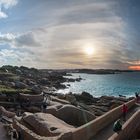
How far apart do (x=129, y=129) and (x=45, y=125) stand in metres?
5.83

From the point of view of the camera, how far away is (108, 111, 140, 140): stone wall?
17.3 meters

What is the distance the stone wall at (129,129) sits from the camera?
56.7 feet

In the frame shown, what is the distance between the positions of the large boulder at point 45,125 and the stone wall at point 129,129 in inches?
141

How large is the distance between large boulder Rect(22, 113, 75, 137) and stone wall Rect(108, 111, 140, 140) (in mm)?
3582

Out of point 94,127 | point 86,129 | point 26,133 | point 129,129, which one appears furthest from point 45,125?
point 129,129

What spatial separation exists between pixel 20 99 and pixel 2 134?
20.7 metres

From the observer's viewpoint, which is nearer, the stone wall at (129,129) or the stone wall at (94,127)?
the stone wall at (129,129)

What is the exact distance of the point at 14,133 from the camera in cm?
2250

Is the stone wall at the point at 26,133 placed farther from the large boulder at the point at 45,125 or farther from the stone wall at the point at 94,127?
the stone wall at the point at 94,127

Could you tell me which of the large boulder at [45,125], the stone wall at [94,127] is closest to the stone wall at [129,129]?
the stone wall at [94,127]

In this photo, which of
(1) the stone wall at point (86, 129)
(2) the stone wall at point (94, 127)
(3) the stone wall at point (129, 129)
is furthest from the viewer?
(2) the stone wall at point (94, 127)

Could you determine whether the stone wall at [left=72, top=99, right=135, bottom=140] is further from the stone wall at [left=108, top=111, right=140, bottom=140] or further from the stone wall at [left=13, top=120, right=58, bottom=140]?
the stone wall at [left=13, top=120, right=58, bottom=140]

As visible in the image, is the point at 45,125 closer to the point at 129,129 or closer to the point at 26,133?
the point at 26,133

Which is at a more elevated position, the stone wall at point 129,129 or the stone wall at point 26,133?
the stone wall at point 129,129
